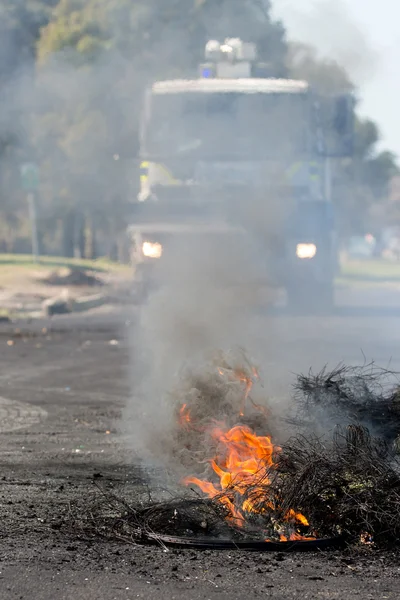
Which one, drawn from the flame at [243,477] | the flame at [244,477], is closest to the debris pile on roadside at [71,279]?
the flame at [244,477]

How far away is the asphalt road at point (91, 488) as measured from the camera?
416 centimetres

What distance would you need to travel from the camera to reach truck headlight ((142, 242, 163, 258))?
15.4m

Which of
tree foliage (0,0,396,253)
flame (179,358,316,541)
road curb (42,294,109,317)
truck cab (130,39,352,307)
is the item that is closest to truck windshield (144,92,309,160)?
truck cab (130,39,352,307)

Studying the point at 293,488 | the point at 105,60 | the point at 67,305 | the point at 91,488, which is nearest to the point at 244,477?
the point at 293,488

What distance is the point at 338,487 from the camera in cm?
486

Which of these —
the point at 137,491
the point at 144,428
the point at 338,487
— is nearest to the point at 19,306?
the point at 144,428

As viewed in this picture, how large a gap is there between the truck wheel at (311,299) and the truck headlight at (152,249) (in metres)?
3.10

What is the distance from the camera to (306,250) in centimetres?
1650

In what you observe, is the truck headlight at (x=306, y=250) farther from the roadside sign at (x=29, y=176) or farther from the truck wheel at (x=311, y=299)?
the roadside sign at (x=29, y=176)

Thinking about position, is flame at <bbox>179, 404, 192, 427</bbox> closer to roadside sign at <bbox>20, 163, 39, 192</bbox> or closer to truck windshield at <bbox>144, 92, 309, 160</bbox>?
truck windshield at <bbox>144, 92, 309, 160</bbox>

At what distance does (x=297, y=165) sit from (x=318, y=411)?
33.3 feet

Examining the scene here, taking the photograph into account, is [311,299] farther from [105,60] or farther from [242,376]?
[242,376]

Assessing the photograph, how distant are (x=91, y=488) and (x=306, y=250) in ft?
36.0

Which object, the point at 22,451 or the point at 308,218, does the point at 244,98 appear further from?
the point at 22,451
